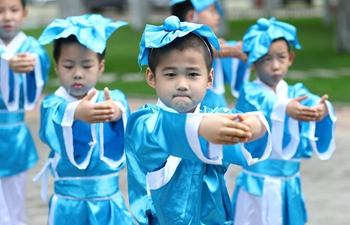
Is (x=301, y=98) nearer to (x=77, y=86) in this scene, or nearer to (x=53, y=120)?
(x=77, y=86)

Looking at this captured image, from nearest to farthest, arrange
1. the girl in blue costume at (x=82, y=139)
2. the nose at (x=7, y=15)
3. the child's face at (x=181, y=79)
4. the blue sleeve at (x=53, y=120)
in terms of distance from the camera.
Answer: the child's face at (x=181, y=79)
the blue sleeve at (x=53, y=120)
the girl in blue costume at (x=82, y=139)
the nose at (x=7, y=15)

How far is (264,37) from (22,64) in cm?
158

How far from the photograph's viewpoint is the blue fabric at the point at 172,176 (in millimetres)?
3186

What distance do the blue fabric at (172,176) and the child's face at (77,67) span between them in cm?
105

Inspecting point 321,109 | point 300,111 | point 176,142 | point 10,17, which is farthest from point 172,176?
point 10,17

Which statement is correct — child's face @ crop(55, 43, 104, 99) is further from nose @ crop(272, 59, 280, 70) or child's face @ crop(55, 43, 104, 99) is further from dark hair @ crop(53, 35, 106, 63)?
nose @ crop(272, 59, 280, 70)

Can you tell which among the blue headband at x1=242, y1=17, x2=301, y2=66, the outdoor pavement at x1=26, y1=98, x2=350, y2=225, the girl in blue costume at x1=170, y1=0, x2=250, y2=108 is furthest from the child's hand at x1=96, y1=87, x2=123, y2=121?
the outdoor pavement at x1=26, y1=98, x2=350, y2=225

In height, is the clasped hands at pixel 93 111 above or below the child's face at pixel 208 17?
below

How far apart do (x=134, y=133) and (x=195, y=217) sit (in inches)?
17.7

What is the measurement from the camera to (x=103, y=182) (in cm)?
462

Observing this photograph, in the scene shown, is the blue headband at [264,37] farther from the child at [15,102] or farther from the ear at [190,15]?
the child at [15,102]

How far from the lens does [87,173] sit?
4.58m

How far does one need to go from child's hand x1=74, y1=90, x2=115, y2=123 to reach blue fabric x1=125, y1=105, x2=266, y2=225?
583 mm

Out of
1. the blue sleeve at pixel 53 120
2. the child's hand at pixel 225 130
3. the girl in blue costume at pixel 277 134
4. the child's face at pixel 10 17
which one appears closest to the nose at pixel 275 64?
the girl in blue costume at pixel 277 134
